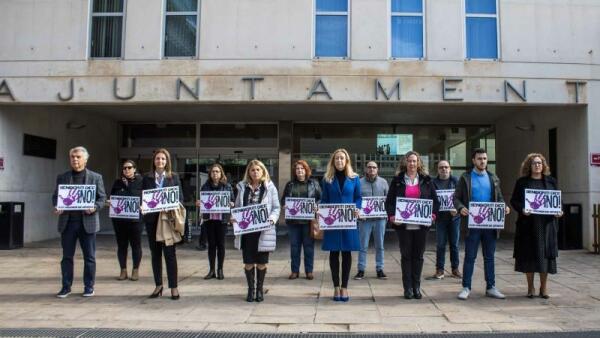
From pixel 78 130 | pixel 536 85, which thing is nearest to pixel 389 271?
pixel 536 85

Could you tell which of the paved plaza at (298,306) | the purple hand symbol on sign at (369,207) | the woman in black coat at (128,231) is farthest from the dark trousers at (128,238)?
the purple hand symbol on sign at (369,207)

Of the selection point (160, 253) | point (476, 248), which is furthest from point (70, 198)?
point (476, 248)

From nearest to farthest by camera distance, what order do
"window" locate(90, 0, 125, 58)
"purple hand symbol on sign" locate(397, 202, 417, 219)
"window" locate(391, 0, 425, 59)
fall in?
"purple hand symbol on sign" locate(397, 202, 417, 219) < "window" locate(391, 0, 425, 59) < "window" locate(90, 0, 125, 58)

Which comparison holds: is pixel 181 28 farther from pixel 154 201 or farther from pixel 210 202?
Result: pixel 154 201

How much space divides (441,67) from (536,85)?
2.31 m

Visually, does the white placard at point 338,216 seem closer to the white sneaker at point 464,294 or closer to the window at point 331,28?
the white sneaker at point 464,294

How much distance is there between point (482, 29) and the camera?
43.5 ft

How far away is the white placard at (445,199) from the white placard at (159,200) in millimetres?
4434

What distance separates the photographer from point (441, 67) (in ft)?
42.2

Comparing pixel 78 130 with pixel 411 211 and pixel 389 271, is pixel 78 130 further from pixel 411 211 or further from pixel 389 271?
pixel 411 211

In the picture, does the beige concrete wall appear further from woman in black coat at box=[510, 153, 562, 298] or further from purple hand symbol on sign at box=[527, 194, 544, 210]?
purple hand symbol on sign at box=[527, 194, 544, 210]

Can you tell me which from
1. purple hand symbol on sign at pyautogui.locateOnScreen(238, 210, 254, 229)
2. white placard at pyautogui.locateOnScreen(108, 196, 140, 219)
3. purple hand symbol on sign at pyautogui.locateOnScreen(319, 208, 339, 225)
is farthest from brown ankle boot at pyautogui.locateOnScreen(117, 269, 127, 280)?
purple hand symbol on sign at pyautogui.locateOnScreen(319, 208, 339, 225)

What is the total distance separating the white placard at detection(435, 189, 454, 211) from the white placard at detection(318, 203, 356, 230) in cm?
257

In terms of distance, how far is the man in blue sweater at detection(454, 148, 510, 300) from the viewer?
7258mm
